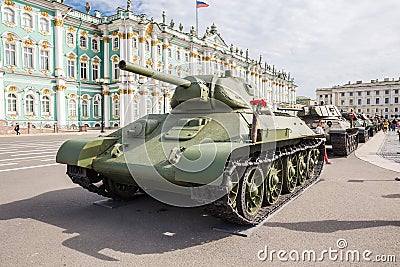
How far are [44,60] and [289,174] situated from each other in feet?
107

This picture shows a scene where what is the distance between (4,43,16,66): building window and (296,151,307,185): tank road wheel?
30.8 metres

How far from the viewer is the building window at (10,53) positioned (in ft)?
98.0

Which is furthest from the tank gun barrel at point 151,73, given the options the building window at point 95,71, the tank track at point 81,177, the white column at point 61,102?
the building window at point 95,71

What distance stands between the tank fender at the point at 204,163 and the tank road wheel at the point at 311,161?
4.47 meters

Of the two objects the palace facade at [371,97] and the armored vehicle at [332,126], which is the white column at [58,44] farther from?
the palace facade at [371,97]

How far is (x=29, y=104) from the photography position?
104ft

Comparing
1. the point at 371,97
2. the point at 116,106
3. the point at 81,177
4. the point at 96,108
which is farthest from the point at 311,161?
the point at 371,97

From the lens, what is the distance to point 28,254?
4062 mm

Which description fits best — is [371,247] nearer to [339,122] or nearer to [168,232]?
[168,232]

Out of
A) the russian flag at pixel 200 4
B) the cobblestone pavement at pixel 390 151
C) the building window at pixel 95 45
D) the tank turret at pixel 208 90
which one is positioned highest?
the russian flag at pixel 200 4

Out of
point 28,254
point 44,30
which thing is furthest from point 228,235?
point 44,30

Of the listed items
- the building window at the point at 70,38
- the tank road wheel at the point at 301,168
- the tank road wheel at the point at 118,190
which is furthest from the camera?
the building window at the point at 70,38

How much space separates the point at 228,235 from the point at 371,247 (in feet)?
6.14

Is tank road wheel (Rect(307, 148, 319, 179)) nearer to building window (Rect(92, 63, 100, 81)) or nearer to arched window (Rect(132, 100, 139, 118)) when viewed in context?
arched window (Rect(132, 100, 139, 118))
